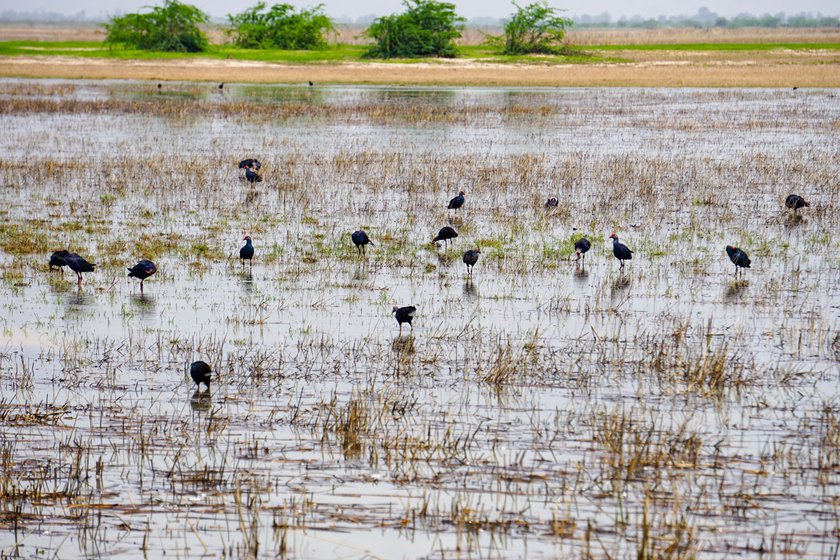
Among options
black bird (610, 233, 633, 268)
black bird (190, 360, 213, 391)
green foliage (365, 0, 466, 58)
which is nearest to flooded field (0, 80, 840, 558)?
black bird (190, 360, 213, 391)

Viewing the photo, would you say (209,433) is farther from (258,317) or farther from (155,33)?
(155,33)

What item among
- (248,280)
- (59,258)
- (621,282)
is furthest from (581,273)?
(59,258)

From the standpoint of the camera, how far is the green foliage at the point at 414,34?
76.2m

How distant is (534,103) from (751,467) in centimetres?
3907

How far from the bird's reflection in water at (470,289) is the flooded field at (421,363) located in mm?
56

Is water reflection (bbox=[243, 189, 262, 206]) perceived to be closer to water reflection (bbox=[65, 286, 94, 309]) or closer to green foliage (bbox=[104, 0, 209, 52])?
water reflection (bbox=[65, 286, 94, 309])

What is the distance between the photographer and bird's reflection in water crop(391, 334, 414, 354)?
37.0 ft

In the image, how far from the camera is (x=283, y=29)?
270 feet

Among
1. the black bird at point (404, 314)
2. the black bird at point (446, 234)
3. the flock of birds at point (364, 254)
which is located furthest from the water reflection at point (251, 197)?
the black bird at point (404, 314)

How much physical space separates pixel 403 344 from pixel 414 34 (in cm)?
6730

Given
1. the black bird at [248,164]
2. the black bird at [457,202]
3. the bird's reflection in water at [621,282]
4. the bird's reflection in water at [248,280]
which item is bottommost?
the bird's reflection in water at [248,280]

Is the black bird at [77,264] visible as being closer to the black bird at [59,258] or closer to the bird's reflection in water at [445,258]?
the black bird at [59,258]

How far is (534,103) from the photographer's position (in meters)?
45.8

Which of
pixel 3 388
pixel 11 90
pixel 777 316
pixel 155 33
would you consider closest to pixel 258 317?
pixel 3 388
